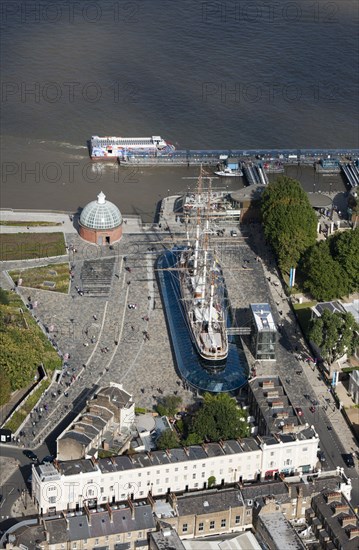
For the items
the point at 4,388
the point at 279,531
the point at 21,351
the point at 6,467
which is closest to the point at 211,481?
the point at 279,531

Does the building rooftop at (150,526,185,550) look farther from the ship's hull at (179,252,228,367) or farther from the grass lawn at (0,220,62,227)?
the grass lawn at (0,220,62,227)

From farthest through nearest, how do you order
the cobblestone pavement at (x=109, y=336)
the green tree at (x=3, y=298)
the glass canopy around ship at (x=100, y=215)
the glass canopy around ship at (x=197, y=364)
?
the glass canopy around ship at (x=100, y=215)
the green tree at (x=3, y=298)
the glass canopy around ship at (x=197, y=364)
the cobblestone pavement at (x=109, y=336)

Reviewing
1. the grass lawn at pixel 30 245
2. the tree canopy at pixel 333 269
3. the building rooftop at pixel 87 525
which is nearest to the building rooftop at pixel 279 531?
the building rooftop at pixel 87 525

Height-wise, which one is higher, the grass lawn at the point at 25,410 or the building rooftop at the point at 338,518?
the building rooftop at the point at 338,518

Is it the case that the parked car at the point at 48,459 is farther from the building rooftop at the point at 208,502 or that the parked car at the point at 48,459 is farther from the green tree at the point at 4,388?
the building rooftop at the point at 208,502

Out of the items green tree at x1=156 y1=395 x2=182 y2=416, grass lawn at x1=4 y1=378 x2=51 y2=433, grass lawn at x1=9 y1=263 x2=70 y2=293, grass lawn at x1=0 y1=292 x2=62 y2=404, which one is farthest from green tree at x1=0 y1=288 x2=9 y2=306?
green tree at x1=156 y1=395 x2=182 y2=416

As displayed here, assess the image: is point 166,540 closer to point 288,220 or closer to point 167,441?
point 167,441

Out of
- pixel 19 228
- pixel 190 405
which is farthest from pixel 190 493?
pixel 19 228

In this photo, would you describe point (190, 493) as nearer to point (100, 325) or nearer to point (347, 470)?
point (347, 470)
